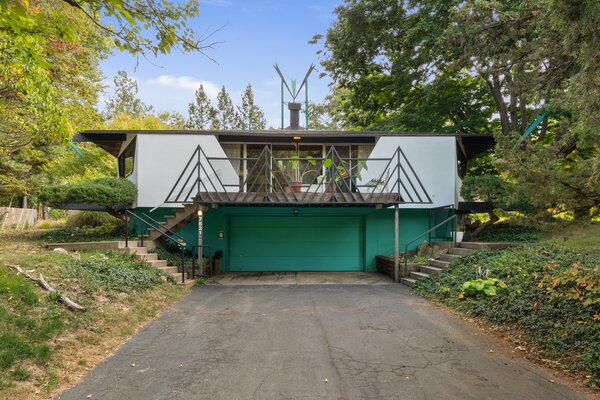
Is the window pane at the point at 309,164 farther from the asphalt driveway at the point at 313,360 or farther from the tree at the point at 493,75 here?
the asphalt driveway at the point at 313,360

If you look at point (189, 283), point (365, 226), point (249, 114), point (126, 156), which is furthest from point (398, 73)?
point (249, 114)

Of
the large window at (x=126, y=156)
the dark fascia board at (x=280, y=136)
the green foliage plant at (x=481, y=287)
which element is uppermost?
the dark fascia board at (x=280, y=136)

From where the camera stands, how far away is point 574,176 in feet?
15.4

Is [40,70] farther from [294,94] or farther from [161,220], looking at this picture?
[294,94]

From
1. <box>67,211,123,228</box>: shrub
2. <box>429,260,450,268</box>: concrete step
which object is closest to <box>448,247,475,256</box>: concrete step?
<box>429,260,450,268</box>: concrete step

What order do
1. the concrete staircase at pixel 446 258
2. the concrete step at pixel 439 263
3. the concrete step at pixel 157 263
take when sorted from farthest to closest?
the concrete step at pixel 439 263, the concrete staircase at pixel 446 258, the concrete step at pixel 157 263

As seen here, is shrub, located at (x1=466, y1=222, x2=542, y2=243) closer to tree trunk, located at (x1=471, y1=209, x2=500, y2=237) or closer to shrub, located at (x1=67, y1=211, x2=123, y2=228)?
tree trunk, located at (x1=471, y1=209, x2=500, y2=237)

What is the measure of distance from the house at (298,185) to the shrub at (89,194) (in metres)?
1.02

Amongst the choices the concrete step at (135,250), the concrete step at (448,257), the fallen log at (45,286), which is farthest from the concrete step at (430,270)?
the fallen log at (45,286)

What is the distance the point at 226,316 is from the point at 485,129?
13.6 meters

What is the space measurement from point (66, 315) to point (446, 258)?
27.5ft

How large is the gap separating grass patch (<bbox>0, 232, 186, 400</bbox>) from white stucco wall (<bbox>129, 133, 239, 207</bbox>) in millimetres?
3898

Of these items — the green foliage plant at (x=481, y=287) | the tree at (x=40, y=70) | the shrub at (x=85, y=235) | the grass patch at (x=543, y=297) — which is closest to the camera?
the tree at (x=40, y=70)

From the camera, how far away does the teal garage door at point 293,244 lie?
42.6 feet
